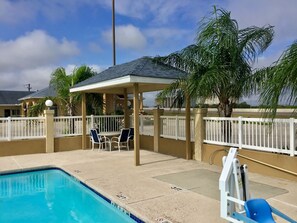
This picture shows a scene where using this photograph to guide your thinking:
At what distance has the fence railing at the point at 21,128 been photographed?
12148mm

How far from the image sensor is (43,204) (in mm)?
6852

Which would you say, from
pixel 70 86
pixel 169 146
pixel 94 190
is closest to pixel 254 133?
pixel 169 146

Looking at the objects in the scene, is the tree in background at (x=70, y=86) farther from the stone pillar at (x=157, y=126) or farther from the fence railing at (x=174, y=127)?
the fence railing at (x=174, y=127)

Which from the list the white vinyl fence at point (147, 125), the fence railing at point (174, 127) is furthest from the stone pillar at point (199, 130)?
the white vinyl fence at point (147, 125)

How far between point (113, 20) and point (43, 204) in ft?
67.1

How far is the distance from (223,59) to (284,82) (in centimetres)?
465

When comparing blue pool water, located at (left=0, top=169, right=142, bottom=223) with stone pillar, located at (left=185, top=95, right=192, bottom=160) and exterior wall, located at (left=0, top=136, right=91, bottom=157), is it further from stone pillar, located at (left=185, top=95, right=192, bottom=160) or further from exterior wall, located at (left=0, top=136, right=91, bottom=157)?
stone pillar, located at (left=185, top=95, right=192, bottom=160)

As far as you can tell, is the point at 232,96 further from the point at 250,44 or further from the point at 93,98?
the point at 93,98

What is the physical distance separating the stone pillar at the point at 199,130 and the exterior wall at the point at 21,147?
719 cm

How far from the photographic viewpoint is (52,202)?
702 centimetres

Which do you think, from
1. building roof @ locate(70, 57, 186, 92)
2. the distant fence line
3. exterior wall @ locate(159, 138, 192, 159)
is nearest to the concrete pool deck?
exterior wall @ locate(159, 138, 192, 159)

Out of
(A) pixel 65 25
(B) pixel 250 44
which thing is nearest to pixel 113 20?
(A) pixel 65 25

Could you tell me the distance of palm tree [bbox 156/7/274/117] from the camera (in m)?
8.78

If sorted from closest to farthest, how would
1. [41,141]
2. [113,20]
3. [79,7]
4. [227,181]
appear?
[227,181] → [41,141] → [79,7] → [113,20]
